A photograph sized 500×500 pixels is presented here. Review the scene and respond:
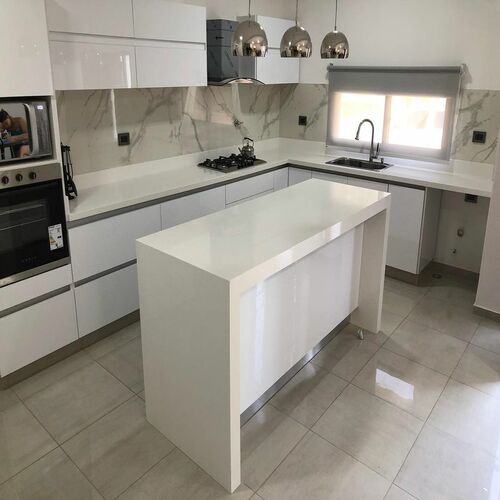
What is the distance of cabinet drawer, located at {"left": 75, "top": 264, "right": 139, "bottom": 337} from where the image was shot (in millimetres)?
2881

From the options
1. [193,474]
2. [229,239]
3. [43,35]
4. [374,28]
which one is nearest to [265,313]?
[229,239]

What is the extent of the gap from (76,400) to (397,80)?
11.5 feet

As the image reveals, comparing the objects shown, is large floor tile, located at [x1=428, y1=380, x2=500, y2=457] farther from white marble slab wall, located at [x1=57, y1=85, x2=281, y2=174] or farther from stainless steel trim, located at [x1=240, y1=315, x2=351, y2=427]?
white marble slab wall, located at [x1=57, y1=85, x2=281, y2=174]

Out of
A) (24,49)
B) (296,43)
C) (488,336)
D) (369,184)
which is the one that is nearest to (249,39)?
(296,43)

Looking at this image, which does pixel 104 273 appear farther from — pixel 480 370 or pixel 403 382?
pixel 480 370

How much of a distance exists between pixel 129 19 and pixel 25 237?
1.53 metres

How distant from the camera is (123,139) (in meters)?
3.52

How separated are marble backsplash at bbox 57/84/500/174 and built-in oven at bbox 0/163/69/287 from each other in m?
0.78

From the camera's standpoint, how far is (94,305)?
2949 millimetres

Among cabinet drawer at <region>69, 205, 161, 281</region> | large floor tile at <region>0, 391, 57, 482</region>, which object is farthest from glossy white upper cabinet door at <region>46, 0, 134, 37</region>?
large floor tile at <region>0, 391, 57, 482</region>

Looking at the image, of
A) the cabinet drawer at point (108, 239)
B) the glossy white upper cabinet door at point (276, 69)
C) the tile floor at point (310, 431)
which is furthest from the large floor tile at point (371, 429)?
the glossy white upper cabinet door at point (276, 69)

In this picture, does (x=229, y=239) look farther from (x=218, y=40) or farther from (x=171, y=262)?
(x=218, y=40)

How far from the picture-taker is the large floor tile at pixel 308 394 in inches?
96.5

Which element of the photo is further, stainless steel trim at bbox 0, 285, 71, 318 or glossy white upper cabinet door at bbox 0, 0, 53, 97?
stainless steel trim at bbox 0, 285, 71, 318
